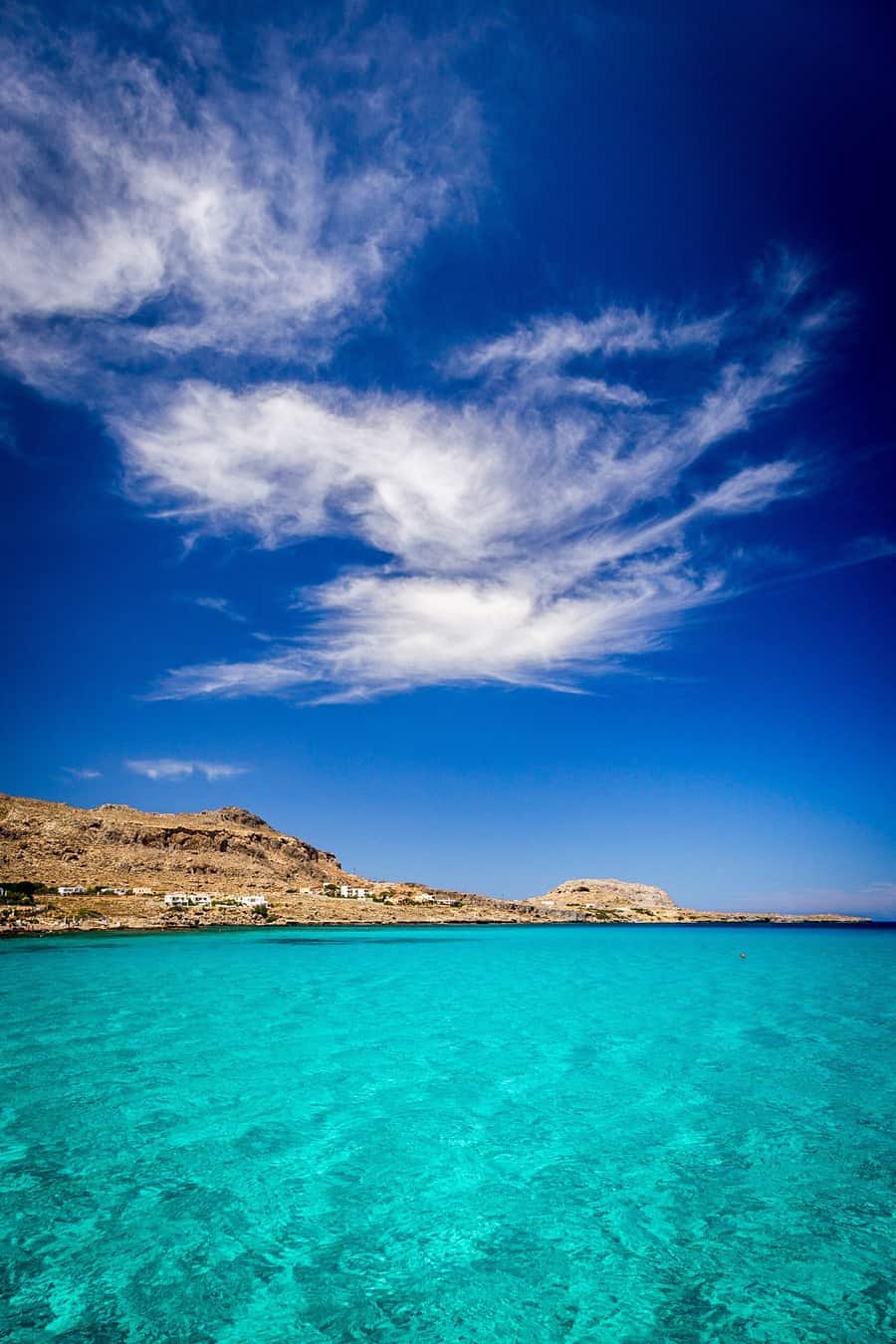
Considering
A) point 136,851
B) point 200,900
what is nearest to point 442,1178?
point 200,900

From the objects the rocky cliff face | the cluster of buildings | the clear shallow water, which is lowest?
the clear shallow water

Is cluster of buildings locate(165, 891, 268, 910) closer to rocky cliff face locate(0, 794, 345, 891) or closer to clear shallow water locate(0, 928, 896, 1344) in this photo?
rocky cliff face locate(0, 794, 345, 891)

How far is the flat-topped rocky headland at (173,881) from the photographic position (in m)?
90.2

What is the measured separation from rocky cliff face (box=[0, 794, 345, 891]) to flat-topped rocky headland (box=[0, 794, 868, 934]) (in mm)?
271

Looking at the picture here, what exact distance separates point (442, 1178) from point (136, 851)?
13952 centimetres

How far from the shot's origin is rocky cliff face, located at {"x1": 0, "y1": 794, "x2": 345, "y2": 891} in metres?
117

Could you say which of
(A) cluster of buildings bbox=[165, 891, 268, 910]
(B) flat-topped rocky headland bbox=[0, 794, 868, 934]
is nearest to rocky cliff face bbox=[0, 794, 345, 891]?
(B) flat-topped rocky headland bbox=[0, 794, 868, 934]

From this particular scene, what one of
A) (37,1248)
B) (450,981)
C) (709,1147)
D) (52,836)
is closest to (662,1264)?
(709,1147)

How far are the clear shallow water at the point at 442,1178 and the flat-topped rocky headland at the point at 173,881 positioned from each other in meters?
64.7

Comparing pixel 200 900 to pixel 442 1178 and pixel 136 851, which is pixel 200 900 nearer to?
pixel 136 851

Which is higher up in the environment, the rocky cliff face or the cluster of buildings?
the rocky cliff face

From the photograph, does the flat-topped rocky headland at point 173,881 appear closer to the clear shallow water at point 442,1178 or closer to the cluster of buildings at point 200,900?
the cluster of buildings at point 200,900

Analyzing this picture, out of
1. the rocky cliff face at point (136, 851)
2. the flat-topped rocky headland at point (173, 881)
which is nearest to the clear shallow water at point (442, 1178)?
the flat-topped rocky headland at point (173, 881)

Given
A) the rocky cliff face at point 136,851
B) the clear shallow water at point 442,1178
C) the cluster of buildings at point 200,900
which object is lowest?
the clear shallow water at point 442,1178
